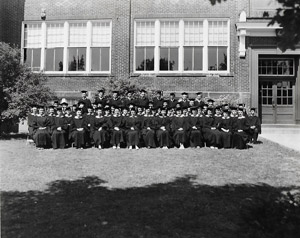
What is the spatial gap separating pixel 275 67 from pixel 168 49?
19.1 feet

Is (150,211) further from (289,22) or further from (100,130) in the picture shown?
(100,130)

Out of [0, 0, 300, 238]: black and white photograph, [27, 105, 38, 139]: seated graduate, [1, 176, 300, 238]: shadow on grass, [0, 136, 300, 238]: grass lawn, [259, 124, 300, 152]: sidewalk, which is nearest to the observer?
[1, 176, 300, 238]: shadow on grass

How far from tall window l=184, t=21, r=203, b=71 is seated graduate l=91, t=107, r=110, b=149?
7595 millimetres

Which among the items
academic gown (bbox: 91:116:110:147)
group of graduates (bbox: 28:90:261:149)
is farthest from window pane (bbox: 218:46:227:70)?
academic gown (bbox: 91:116:110:147)

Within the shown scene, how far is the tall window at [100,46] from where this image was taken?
1872 cm

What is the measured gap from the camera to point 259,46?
1750 cm

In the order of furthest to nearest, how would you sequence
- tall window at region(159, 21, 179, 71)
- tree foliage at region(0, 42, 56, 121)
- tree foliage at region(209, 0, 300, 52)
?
tall window at region(159, 21, 179, 71)
tree foliage at region(0, 42, 56, 121)
tree foliage at region(209, 0, 300, 52)

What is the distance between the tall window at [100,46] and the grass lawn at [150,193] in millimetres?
9121

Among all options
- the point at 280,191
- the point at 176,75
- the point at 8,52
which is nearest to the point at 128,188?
the point at 280,191

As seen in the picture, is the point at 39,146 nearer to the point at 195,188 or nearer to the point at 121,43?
the point at 195,188

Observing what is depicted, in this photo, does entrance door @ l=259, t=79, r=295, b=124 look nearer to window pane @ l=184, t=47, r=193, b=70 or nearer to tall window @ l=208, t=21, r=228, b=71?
tall window @ l=208, t=21, r=228, b=71

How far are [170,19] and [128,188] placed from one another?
44.6 feet

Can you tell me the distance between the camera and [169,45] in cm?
1844

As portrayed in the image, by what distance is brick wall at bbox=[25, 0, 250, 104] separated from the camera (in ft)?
58.3
